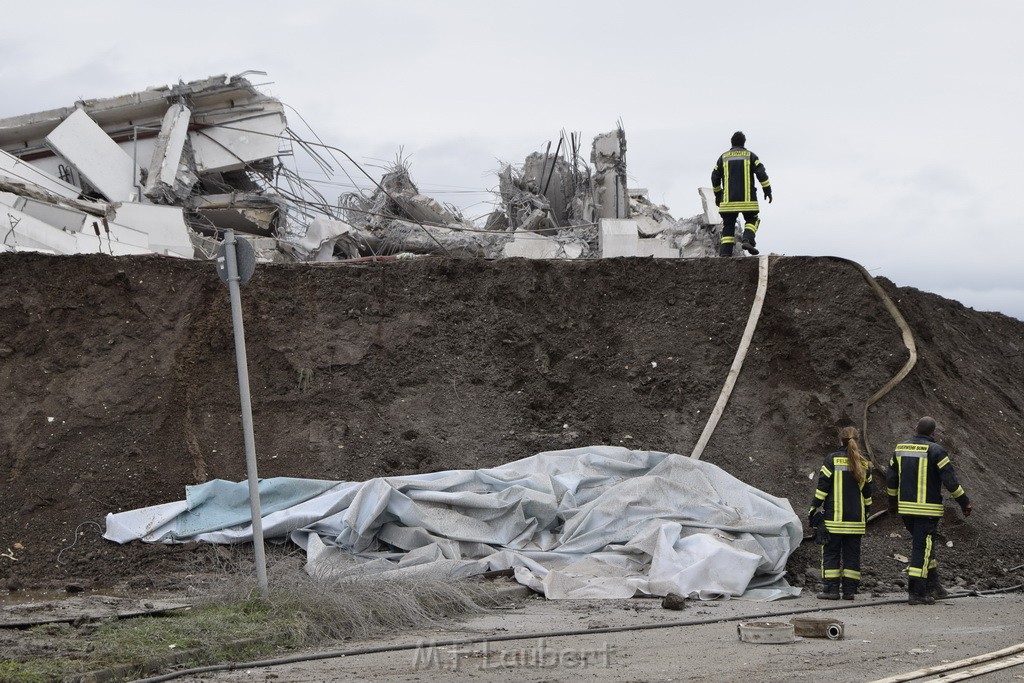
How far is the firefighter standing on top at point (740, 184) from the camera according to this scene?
13.7 metres

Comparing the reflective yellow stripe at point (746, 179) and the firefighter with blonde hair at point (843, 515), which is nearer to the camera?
the firefighter with blonde hair at point (843, 515)

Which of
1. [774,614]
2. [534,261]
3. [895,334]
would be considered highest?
[534,261]

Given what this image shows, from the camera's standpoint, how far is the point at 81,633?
22.3 ft

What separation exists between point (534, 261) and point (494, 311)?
0.90 meters

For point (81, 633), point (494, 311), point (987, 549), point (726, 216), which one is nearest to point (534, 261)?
point (494, 311)

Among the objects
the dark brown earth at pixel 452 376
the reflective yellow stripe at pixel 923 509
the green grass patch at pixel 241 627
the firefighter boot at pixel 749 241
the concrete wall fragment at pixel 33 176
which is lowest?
the green grass patch at pixel 241 627

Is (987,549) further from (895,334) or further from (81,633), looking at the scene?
(81,633)

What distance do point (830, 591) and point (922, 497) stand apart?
110 centimetres

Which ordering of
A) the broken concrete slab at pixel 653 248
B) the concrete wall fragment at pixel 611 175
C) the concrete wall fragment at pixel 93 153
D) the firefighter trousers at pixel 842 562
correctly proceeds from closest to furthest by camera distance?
1. the firefighter trousers at pixel 842 562
2. the concrete wall fragment at pixel 93 153
3. the broken concrete slab at pixel 653 248
4. the concrete wall fragment at pixel 611 175

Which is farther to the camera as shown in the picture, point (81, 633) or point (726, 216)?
point (726, 216)

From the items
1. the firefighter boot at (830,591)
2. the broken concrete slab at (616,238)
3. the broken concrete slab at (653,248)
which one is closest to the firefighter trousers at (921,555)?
the firefighter boot at (830,591)

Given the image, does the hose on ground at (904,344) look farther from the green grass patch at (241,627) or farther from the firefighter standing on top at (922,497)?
the green grass patch at (241,627)

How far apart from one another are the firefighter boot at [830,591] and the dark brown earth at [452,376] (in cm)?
172

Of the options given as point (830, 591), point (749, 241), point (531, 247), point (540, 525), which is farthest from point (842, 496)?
point (531, 247)
